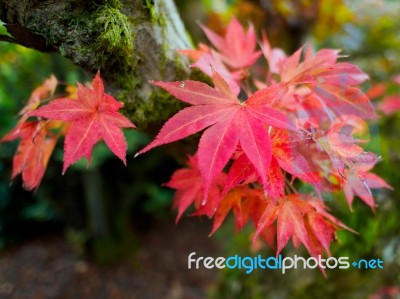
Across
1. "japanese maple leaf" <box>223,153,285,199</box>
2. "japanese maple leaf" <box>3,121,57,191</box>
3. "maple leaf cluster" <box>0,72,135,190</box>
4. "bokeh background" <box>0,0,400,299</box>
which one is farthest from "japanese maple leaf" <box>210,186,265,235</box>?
"bokeh background" <box>0,0,400,299</box>

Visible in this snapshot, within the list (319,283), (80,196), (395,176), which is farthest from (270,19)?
(80,196)

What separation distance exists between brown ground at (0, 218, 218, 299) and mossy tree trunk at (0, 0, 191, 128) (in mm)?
1965

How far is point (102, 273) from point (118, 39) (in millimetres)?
2236

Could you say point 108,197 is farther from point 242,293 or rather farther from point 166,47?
point 166,47

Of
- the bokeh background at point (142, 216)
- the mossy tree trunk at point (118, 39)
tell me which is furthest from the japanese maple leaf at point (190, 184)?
the bokeh background at point (142, 216)

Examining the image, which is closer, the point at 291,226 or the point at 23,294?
the point at 291,226

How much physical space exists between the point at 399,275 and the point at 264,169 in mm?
1694

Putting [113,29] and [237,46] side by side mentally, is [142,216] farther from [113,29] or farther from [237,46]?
[113,29]

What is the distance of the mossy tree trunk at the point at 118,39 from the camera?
657 mm

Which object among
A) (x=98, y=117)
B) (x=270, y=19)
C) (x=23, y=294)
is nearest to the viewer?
(x=98, y=117)

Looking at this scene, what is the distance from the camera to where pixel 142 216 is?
309 centimetres

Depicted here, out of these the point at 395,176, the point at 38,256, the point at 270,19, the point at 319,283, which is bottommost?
the point at 38,256

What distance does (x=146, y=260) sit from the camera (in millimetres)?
2695

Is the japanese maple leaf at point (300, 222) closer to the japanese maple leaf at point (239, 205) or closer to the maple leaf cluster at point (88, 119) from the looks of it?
the japanese maple leaf at point (239, 205)
